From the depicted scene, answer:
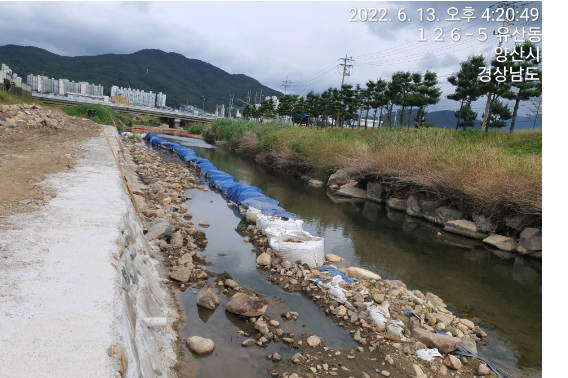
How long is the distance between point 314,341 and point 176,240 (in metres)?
3.87

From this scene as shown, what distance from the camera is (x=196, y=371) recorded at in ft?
13.4

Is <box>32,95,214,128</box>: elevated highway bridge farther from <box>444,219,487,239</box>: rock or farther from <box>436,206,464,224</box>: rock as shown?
<box>444,219,487,239</box>: rock

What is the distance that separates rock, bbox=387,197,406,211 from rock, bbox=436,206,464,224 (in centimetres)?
175

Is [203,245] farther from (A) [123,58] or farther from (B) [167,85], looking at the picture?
(A) [123,58]

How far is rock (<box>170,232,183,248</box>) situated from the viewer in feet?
24.3

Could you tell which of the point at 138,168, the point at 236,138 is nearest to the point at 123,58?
the point at 236,138

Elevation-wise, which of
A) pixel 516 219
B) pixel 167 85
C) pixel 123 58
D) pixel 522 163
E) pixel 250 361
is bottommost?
pixel 250 361

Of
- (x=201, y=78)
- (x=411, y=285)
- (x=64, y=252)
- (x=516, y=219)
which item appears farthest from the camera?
(x=201, y=78)

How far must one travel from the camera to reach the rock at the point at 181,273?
6133mm

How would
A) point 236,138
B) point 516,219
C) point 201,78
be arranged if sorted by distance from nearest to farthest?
point 516,219 → point 236,138 → point 201,78

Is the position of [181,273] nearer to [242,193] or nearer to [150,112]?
[242,193]

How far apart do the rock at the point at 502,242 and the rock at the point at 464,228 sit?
435 millimetres

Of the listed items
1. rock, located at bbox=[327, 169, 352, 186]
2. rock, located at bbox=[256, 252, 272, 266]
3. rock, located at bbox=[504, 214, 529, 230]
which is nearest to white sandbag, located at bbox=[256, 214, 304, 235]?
rock, located at bbox=[256, 252, 272, 266]

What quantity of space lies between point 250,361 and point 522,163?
10.4 metres
